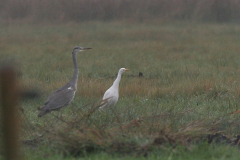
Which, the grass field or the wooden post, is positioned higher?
the wooden post

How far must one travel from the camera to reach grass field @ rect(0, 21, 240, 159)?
3912mm

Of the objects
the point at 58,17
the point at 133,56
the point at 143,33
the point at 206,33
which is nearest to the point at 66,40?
the point at 58,17

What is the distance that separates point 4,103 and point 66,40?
20165 millimetres

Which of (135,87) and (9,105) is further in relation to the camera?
(135,87)

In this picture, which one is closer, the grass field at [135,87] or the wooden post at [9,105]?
the wooden post at [9,105]

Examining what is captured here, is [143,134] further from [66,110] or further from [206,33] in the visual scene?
[206,33]

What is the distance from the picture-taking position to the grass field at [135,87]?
3.91 metres

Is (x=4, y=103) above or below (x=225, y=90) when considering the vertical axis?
above

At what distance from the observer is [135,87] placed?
352 inches

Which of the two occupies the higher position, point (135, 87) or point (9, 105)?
point (9, 105)

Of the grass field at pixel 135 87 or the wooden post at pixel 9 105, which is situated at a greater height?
the wooden post at pixel 9 105

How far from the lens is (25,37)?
2089 cm

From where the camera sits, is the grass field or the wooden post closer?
the wooden post

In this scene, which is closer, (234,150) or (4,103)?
(4,103)
